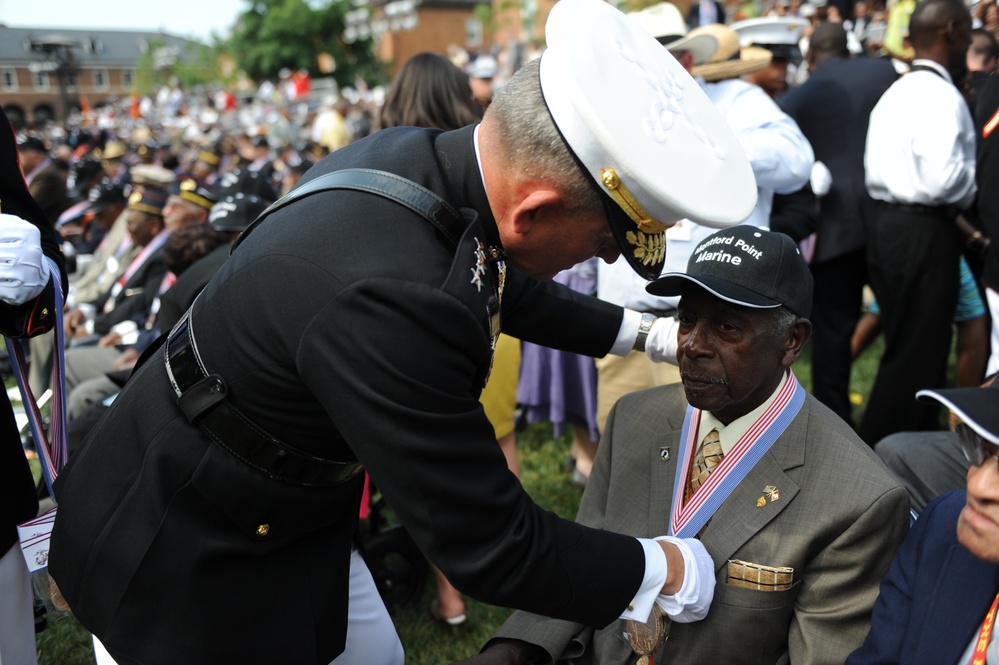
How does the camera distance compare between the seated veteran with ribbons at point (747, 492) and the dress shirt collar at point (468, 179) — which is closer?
the dress shirt collar at point (468, 179)

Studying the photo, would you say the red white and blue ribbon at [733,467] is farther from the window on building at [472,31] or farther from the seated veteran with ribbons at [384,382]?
the window on building at [472,31]

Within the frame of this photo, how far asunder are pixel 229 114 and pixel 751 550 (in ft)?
110

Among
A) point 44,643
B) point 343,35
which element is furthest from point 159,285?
point 343,35

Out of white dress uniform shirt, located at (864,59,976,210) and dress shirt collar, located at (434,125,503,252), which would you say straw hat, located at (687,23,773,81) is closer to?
white dress uniform shirt, located at (864,59,976,210)

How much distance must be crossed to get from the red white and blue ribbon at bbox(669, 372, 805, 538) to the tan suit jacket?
2 centimetres

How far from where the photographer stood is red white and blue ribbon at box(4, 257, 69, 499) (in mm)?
2172

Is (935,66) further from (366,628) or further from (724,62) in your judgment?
(366,628)

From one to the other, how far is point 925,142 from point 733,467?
279cm

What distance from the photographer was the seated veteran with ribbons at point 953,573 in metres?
1.70

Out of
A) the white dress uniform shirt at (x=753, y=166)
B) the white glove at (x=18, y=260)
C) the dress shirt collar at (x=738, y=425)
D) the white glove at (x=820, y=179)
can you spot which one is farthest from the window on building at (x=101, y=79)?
the dress shirt collar at (x=738, y=425)

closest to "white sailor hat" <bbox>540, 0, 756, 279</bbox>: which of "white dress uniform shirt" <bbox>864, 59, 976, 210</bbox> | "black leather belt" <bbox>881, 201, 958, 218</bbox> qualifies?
"white dress uniform shirt" <bbox>864, 59, 976, 210</bbox>

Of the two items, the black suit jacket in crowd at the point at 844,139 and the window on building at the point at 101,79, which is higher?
the black suit jacket in crowd at the point at 844,139

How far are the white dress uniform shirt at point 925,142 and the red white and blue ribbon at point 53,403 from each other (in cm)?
392

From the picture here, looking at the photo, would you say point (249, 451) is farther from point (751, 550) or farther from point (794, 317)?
point (794, 317)
